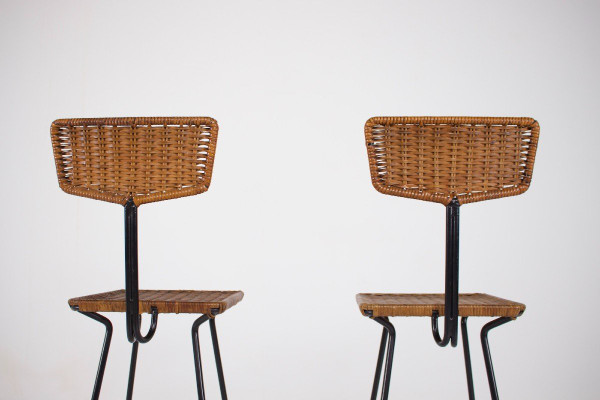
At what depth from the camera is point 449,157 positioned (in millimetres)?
1257

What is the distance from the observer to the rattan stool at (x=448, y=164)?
49.2 inches

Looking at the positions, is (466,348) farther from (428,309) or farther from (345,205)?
(345,205)

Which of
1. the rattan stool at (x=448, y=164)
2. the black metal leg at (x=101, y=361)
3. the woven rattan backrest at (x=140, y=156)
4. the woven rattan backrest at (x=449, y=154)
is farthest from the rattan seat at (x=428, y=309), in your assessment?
the black metal leg at (x=101, y=361)

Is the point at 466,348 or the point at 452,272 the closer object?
the point at 452,272

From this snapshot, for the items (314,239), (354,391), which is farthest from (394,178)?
(354,391)

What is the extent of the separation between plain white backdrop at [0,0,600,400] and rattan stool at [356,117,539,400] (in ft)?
2.58

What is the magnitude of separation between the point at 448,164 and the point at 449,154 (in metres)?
0.03

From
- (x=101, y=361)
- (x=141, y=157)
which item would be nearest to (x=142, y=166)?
(x=141, y=157)

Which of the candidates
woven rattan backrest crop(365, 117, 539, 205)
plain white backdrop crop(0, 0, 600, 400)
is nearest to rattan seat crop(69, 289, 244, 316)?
woven rattan backrest crop(365, 117, 539, 205)

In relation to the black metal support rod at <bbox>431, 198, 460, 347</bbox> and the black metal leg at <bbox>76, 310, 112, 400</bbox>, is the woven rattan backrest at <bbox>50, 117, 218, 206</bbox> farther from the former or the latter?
the black metal support rod at <bbox>431, 198, 460, 347</bbox>

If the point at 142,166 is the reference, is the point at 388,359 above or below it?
below

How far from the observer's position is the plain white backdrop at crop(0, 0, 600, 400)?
80.9 inches
